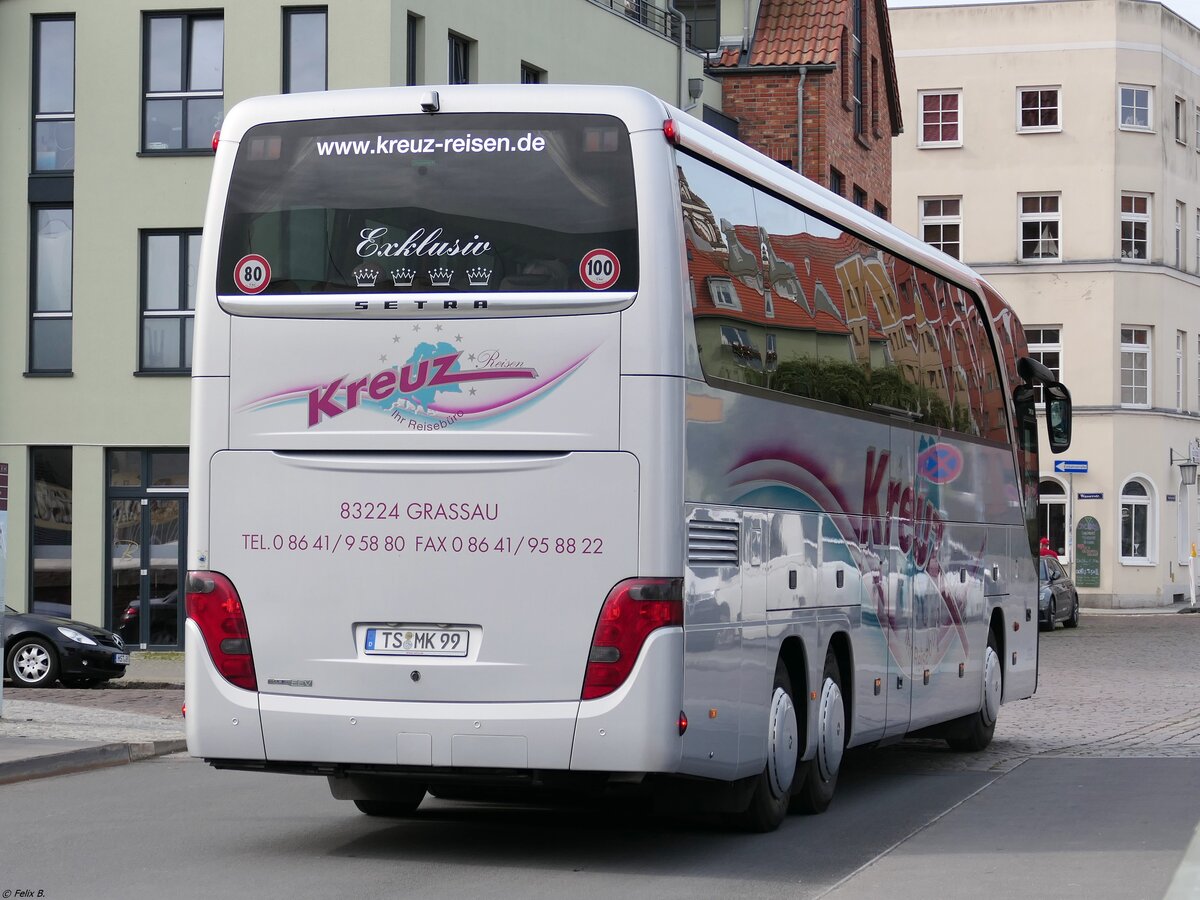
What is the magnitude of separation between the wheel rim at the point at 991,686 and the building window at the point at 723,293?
263 inches

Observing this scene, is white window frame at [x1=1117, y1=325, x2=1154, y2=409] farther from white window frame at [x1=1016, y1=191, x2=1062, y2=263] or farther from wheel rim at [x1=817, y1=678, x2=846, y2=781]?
wheel rim at [x1=817, y1=678, x2=846, y2=781]

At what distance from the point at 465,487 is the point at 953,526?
638 cm

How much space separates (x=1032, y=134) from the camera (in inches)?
2227

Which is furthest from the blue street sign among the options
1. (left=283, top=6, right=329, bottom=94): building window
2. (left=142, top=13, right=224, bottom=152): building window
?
(left=142, top=13, right=224, bottom=152): building window

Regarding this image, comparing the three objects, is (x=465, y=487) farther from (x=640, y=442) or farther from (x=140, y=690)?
(x=140, y=690)

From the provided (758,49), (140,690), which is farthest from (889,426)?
(758,49)

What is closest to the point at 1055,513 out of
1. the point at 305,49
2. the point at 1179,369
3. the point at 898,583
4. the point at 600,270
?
the point at 1179,369

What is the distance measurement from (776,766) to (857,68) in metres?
33.5

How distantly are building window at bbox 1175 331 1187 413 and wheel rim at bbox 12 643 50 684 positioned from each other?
39824 mm

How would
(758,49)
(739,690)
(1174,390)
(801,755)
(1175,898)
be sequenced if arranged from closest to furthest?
1. (1175,898)
2. (739,690)
3. (801,755)
4. (758,49)
5. (1174,390)

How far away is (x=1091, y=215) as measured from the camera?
5569cm

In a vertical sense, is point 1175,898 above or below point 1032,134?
below

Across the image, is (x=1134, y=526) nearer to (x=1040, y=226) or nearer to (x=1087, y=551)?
(x=1087, y=551)

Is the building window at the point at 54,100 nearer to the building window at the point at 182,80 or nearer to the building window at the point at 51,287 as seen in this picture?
the building window at the point at 51,287
